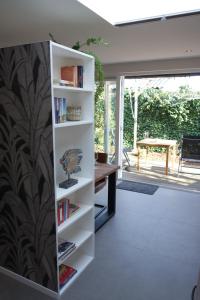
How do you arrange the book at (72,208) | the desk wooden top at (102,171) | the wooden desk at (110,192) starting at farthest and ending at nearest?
the wooden desk at (110,192)
the desk wooden top at (102,171)
the book at (72,208)

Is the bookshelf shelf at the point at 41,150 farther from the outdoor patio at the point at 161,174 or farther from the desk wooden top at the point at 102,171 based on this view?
the outdoor patio at the point at 161,174

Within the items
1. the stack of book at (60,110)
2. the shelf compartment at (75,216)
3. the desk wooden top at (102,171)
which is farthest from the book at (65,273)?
the stack of book at (60,110)

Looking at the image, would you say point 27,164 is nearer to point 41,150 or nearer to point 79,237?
point 41,150

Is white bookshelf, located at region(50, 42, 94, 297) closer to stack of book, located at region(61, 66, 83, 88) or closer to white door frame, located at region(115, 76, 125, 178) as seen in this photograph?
stack of book, located at region(61, 66, 83, 88)

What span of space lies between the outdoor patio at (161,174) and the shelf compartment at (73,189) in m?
2.83

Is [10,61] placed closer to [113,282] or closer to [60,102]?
[60,102]

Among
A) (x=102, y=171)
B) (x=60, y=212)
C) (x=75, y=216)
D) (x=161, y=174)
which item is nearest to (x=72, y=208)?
(x=75, y=216)

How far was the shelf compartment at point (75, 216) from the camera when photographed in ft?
6.49

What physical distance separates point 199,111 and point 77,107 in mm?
4603

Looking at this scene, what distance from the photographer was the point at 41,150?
5.91 feet

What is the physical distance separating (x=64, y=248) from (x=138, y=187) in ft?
8.76

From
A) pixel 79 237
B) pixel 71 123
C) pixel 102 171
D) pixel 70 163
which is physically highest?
pixel 71 123

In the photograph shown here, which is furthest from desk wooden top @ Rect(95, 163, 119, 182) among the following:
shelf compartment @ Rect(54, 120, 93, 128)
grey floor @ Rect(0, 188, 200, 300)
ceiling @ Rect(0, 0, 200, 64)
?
ceiling @ Rect(0, 0, 200, 64)

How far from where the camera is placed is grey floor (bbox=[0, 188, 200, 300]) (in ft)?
6.70
